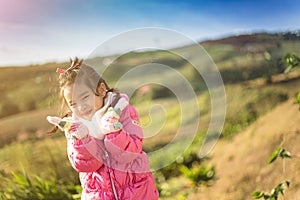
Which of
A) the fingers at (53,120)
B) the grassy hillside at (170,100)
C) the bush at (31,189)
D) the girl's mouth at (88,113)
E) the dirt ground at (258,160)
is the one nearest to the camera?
the fingers at (53,120)

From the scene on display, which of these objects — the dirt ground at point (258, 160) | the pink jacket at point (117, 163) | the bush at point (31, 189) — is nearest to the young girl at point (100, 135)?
the pink jacket at point (117, 163)

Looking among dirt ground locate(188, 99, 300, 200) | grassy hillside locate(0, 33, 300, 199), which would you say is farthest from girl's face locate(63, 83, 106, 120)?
dirt ground locate(188, 99, 300, 200)

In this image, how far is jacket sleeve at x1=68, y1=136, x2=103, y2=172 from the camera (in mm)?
1769

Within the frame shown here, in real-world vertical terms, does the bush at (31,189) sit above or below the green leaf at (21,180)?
below

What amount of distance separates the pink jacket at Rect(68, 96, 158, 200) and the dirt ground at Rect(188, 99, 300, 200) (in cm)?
138

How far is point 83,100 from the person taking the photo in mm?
1793

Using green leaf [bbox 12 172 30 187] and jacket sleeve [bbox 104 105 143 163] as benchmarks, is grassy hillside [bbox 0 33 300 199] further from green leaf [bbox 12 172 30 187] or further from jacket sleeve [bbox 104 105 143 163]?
jacket sleeve [bbox 104 105 143 163]

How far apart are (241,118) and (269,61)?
66 centimetres

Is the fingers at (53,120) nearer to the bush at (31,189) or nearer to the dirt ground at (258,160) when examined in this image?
the bush at (31,189)

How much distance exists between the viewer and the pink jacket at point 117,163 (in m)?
1.79

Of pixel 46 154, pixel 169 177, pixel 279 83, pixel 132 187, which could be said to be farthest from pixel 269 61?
pixel 132 187

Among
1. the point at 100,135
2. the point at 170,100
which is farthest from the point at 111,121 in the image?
the point at 170,100

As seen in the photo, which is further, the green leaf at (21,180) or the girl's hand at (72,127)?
the green leaf at (21,180)

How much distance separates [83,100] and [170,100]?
245cm
